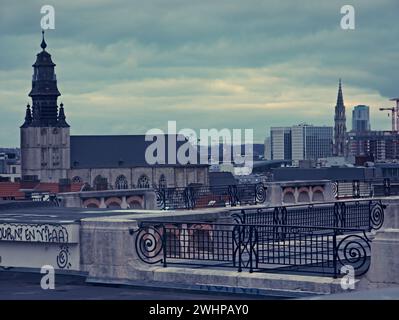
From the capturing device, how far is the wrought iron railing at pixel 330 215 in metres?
22.1

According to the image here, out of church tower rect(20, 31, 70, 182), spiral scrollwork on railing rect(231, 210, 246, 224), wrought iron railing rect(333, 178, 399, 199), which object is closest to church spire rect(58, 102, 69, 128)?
church tower rect(20, 31, 70, 182)

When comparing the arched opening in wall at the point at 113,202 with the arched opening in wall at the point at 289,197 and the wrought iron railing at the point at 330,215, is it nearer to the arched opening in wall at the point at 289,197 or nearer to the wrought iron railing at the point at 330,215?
the wrought iron railing at the point at 330,215

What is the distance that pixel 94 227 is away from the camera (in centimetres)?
1435

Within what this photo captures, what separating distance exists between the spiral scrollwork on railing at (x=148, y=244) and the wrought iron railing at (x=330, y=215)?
23.5 feet

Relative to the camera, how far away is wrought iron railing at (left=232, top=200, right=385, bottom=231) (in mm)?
22109

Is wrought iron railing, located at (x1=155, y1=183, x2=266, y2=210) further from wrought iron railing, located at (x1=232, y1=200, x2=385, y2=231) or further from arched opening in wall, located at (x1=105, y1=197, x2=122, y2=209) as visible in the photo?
wrought iron railing, located at (x1=232, y1=200, x2=385, y2=231)

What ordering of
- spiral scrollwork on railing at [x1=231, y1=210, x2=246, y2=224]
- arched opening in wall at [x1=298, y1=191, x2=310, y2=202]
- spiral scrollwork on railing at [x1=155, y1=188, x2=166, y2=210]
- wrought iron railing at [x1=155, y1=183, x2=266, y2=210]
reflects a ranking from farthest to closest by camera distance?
arched opening in wall at [x1=298, y1=191, x2=310, y2=202] < spiral scrollwork on railing at [x1=155, y1=188, x2=166, y2=210] < wrought iron railing at [x1=155, y1=183, x2=266, y2=210] < spiral scrollwork on railing at [x1=231, y1=210, x2=246, y2=224]

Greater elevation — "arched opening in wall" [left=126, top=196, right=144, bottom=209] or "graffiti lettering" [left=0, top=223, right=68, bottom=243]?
"arched opening in wall" [left=126, top=196, right=144, bottom=209]

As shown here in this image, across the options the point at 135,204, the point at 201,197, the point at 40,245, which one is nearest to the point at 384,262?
the point at 40,245

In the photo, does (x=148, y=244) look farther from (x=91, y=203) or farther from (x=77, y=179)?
(x=77, y=179)

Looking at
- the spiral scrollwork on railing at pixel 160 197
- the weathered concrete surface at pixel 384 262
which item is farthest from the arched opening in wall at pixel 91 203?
the weathered concrete surface at pixel 384 262

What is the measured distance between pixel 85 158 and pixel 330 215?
170575 mm

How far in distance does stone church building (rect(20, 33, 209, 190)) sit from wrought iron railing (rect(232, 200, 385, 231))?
159982 millimetres
